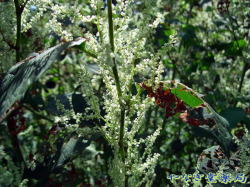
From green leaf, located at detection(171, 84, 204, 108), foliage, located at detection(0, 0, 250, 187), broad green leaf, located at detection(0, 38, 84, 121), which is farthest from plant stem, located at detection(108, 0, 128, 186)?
green leaf, located at detection(171, 84, 204, 108)

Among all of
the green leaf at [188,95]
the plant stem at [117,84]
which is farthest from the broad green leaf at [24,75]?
the green leaf at [188,95]

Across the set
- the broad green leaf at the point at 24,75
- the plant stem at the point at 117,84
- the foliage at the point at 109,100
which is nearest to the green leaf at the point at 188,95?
the foliage at the point at 109,100

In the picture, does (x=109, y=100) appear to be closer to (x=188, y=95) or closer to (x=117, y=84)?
(x=117, y=84)

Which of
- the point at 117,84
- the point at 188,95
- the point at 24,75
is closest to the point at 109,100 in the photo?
the point at 117,84

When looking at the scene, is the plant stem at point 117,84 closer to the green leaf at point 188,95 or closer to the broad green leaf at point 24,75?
the broad green leaf at point 24,75

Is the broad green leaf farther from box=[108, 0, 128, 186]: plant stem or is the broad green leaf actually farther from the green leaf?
the green leaf

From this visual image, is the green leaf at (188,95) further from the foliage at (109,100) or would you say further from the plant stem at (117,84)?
the plant stem at (117,84)

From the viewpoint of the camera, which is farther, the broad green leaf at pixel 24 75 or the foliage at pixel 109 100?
the foliage at pixel 109 100

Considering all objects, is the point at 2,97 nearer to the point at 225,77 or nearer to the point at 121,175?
the point at 121,175

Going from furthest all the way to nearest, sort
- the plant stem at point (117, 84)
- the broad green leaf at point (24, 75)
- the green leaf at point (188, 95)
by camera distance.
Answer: the green leaf at point (188, 95) < the plant stem at point (117, 84) < the broad green leaf at point (24, 75)

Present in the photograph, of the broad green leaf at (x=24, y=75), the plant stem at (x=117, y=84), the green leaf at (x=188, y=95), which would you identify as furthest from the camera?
the green leaf at (x=188, y=95)
